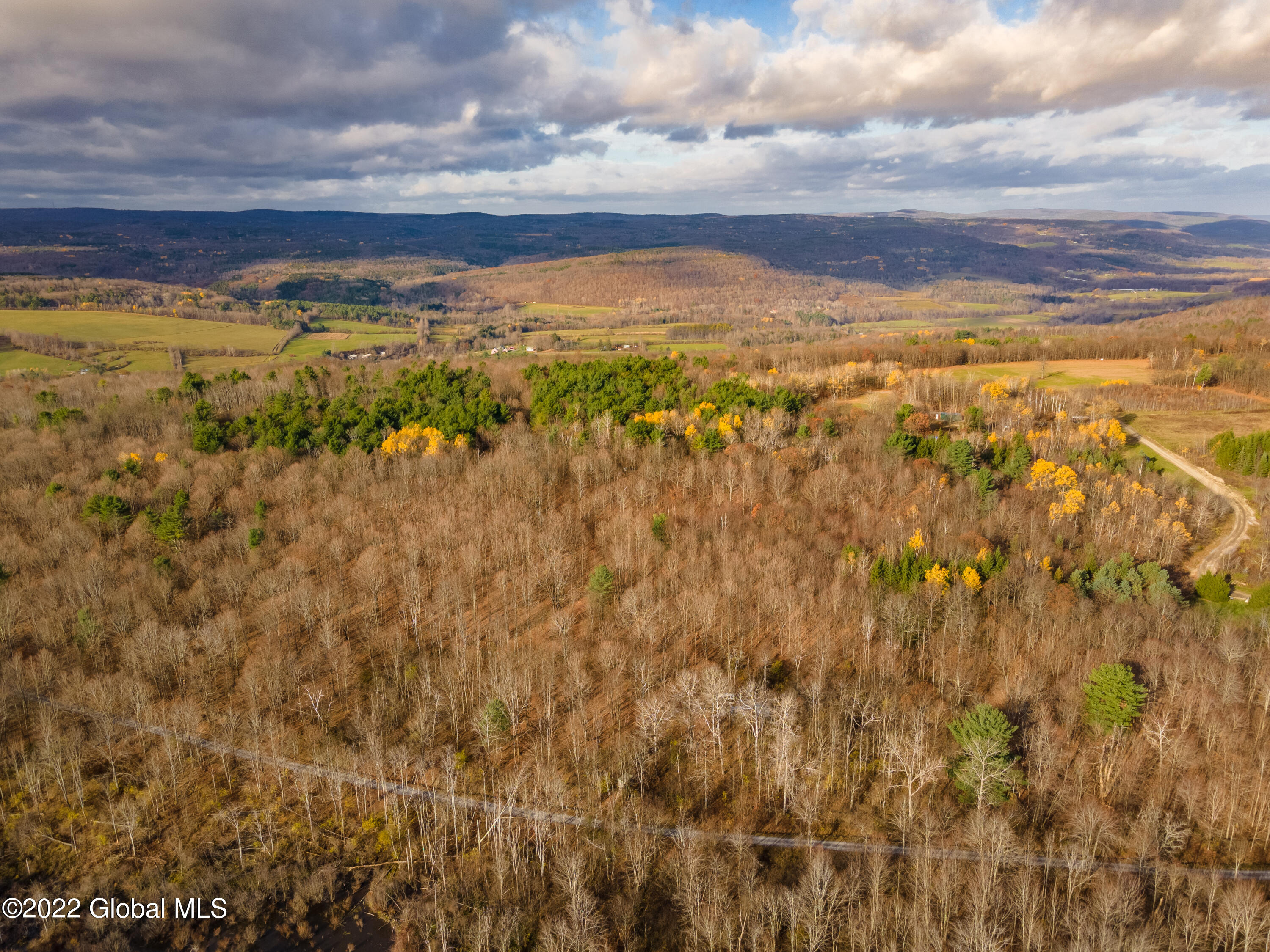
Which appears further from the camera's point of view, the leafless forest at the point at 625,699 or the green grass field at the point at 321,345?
the green grass field at the point at 321,345

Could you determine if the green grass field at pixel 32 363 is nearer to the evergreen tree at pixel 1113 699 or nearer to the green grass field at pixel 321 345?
the green grass field at pixel 321 345

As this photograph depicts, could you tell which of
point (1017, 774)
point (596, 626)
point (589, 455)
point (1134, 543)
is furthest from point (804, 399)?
point (1017, 774)

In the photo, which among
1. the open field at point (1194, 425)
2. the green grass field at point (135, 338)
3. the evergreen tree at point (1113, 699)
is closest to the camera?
the evergreen tree at point (1113, 699)

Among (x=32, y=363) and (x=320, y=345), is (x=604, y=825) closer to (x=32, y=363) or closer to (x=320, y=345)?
(x=32, y=363)

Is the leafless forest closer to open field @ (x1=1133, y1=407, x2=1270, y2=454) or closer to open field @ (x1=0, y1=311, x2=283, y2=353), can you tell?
open field @ (x1=1133, y1=407, x2=1270, y2=454)

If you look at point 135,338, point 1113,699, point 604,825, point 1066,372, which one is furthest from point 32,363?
point 1066,372

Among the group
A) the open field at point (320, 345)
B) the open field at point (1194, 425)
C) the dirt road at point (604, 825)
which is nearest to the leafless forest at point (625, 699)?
the dirt road at point (604, 825)

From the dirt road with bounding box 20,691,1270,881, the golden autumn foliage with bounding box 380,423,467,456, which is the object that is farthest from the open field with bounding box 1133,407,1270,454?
the golden autumn foliage with bounding box 380,423,467,456
